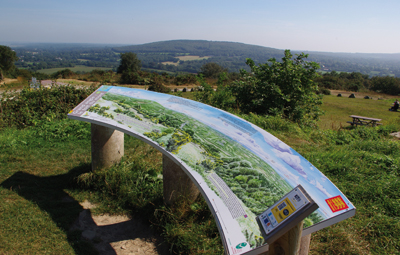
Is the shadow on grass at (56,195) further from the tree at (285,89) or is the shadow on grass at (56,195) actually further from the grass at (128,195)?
the tree at (285,89)

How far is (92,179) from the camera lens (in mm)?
4051

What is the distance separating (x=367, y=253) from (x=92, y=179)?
3774 mm

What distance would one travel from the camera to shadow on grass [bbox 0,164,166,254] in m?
2.97

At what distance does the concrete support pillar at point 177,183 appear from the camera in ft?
10.4

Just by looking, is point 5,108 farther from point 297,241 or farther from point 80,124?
point 297,241

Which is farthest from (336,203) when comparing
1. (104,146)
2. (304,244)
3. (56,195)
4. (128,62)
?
(128,62)

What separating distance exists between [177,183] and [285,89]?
5401 millimetres

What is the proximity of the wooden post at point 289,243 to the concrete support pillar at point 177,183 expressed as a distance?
164 centimetres

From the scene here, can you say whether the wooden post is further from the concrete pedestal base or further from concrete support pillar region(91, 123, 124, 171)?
concrete support pillar region(91, 123, 124, 171)

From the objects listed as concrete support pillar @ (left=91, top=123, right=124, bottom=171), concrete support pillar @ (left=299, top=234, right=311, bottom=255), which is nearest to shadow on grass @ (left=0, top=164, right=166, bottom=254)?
concrete support pillar @ (left=91, top=123, right=124, bottom=171)

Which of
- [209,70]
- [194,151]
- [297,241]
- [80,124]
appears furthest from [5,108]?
[209,70]

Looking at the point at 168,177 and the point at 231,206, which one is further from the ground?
the point at 231,206

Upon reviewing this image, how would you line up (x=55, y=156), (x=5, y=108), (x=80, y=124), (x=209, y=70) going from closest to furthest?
(x=55, y=156) < (x=80, y=124) < (x=5, y=108) < (x=209, y=70)

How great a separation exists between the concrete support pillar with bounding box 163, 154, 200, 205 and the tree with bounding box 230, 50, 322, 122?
4720mm
